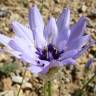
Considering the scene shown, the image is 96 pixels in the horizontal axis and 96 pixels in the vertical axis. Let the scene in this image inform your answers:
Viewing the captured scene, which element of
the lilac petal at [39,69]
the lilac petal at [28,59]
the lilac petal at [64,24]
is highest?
the lilac petal at [64,24]

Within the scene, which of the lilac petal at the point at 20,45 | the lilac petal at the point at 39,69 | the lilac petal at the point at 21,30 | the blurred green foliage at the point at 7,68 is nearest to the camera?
the lilac petal at the point at 39,69

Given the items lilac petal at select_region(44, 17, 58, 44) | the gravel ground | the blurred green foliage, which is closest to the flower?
lilac petal at select_region(44, 17, 58, 44)

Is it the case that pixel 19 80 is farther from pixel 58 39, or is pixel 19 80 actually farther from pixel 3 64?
pixel 58 39

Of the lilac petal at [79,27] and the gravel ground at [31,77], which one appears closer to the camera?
the lilac petal at [79,27]

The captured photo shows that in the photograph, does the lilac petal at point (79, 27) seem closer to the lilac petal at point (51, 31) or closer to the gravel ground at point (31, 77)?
the lilac petal at point (51, 31)

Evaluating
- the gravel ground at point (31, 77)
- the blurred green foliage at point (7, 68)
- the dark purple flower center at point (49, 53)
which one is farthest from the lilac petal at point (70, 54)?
the blurred green foliage at point (7, 68)

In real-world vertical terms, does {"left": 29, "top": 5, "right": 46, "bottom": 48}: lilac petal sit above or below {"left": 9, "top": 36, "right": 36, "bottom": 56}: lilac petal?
above

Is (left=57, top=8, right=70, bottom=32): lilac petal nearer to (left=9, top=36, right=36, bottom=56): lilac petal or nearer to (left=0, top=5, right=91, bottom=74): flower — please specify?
(left=0, top=5, right=91, bottom=74): flower

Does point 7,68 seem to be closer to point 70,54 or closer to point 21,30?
point 21,30
